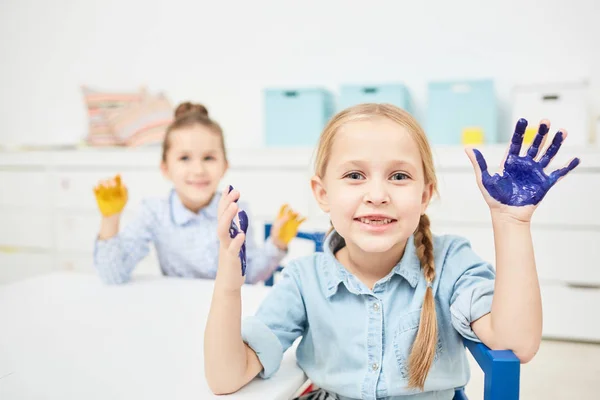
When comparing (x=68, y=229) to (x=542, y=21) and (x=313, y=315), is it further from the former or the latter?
(x=542, y=21)

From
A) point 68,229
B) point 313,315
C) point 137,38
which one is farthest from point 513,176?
point 137,38

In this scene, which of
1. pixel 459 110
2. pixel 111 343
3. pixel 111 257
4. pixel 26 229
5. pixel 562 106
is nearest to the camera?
pixel 111 343

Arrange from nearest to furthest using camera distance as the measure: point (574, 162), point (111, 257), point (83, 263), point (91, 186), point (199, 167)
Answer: point (574, 162)
point (111, 257)
point (199, 167)
point (91, 186)
point (83, 263)

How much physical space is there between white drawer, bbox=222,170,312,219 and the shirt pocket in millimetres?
1679

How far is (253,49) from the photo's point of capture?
3090mm

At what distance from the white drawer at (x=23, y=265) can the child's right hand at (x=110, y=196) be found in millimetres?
Answer: 2039

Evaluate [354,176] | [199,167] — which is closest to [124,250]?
[199,167]

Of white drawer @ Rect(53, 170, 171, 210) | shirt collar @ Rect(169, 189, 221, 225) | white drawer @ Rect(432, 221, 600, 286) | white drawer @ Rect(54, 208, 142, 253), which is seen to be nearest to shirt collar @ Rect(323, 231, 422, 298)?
shirt collar @ Rect(169, 189, 221, 225)

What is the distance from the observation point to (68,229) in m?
3.05

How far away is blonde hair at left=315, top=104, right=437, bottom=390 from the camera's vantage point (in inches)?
31.0

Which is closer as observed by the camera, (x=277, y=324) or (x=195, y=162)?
(x=277, y=324)

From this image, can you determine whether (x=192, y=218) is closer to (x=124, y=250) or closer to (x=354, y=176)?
(x=124, y=250)

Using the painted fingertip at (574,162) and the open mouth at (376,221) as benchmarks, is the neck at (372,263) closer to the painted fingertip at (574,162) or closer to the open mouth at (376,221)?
the open mouth at (376,221)

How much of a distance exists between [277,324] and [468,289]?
12.4 inches
